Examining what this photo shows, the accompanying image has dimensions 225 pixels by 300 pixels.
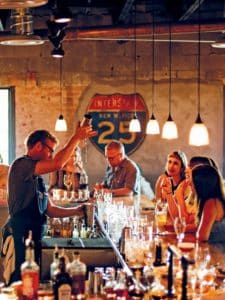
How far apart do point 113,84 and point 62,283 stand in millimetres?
7255

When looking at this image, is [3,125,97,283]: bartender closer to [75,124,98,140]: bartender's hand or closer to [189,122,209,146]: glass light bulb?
[75,124,98,140]: bartender's hand

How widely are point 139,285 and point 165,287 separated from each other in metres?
0.13

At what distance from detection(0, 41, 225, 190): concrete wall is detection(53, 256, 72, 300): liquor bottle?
22.9ft

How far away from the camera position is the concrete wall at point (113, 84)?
10.5 m

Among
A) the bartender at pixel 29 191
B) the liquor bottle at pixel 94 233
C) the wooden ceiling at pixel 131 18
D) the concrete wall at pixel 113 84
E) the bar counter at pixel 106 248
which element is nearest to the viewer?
the bar counter at pixel 106 248

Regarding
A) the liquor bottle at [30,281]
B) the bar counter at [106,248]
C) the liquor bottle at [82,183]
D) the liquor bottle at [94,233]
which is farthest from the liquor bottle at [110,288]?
the liquor bottle at [82,183]

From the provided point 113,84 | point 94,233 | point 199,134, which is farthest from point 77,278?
point 113,84

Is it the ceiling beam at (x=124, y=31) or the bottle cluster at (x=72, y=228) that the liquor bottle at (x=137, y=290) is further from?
the ceiling beam at (x=124, y=31)

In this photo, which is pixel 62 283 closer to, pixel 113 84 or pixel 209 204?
pixel 209 204

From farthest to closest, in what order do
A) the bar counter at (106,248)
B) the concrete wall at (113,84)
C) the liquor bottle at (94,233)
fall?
1. the concrete wall at (113,84)
2. the liquor bottle at (94,233)
3. the bar counter at (106,248)

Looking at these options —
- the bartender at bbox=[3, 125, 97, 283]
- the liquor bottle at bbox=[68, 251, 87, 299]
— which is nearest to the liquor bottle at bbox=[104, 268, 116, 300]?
the liquor bottle at bbox=[68, 251, 87, 299]

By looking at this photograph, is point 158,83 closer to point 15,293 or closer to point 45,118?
point 45,118

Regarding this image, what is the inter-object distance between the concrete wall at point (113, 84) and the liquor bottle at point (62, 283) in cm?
698

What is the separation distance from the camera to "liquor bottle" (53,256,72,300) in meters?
3.49
